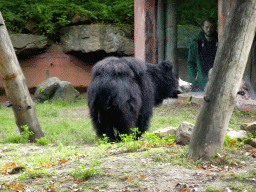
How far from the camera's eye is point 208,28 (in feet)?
30.7

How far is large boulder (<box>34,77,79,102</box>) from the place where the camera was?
1084 cm

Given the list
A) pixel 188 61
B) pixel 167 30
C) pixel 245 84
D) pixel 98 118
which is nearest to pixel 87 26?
pixel 167 30

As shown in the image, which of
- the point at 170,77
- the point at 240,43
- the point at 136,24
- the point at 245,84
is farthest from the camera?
the point at 136,24

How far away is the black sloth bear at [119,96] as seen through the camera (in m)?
4.56

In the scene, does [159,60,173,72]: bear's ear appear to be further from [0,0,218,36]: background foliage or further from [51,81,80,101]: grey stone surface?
[0,0,218,36]: background foliage

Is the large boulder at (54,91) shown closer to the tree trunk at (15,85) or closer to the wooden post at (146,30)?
the wooden post at (146,30)

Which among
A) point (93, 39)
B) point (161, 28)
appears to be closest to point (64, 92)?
point (93, 39)

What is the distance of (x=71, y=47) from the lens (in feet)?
39.3

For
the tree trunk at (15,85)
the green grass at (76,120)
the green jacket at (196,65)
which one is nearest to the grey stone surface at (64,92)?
the green grass at (76,120)

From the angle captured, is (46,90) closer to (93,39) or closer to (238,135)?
(93,39)

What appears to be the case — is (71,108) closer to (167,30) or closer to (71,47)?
(71,47)

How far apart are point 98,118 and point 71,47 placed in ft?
25.3

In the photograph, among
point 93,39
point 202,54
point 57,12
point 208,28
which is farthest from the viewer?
point 57,12

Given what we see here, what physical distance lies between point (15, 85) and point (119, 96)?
1702mm
